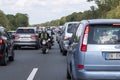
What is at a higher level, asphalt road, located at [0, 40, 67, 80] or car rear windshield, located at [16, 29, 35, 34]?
car rear windshield, located at [16, 29, 35, 34]

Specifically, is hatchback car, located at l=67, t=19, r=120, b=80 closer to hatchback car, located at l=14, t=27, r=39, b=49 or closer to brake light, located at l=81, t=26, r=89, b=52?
brake light, located at l=81, t=26, r=89, b=52

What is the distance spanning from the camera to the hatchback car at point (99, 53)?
11.9 metres

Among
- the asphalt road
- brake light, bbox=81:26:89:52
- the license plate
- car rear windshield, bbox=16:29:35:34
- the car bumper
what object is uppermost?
brake light, bbox=81:26:89:52

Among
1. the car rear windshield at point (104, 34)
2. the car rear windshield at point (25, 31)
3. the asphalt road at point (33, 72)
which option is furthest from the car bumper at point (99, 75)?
the car rear windshield at point (25, 31)

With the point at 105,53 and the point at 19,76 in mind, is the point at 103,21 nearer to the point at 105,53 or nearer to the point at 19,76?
the point at 105,53

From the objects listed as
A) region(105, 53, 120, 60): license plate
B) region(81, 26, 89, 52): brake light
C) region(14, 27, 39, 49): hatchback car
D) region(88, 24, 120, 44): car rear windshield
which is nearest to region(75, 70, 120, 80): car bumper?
region(105, 53, 120, 60): license plate

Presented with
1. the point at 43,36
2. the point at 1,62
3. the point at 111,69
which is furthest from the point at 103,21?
the point at 43,36

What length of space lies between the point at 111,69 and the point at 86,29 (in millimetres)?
1077

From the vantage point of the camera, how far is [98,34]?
39.5 ft

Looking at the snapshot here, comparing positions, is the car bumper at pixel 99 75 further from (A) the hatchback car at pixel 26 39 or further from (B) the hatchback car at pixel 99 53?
(A) the hatchback car at pixel 26 39

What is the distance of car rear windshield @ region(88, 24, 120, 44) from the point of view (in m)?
12.0

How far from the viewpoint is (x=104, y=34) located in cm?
1207

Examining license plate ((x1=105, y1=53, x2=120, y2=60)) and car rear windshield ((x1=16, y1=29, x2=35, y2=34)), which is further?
car rear windshield ((x1=16, y1=29, x2=35, y2=34))

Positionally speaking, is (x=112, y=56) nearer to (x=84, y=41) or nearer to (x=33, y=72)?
(x=84, y=41)
